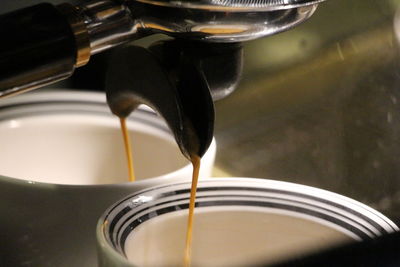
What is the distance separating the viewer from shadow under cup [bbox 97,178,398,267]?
0.45 meters

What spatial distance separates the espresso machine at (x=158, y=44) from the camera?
0.35 meters

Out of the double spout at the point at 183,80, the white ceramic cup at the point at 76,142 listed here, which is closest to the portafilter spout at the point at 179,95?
the double spout at the point at 183,80

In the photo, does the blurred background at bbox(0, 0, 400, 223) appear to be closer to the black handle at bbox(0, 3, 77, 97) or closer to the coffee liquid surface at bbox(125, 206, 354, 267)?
the coffee liquid surface at bbox(125, 206, 354, 267)

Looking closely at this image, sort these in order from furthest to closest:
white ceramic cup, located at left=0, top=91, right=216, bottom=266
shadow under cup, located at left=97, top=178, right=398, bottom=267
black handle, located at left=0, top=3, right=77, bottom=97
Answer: white ceramic cup, located at left=0, top=91, right=216, bottom=266 → shadow under cup, located at left=97, top=178, right=398, bottom=267 → black handle, located at left=0, top=3, right=77, bottom=97

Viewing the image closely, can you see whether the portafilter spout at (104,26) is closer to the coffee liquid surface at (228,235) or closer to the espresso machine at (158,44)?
the espresso machine at (158,44)

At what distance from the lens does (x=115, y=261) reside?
39cm

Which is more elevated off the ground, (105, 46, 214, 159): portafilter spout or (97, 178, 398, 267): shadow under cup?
(105, 46, 214, 159): portafilter spout

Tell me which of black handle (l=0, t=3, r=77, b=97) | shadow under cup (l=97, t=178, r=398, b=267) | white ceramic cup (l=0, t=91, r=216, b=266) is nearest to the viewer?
black handle (l=0, t=3, r=77, b=97)

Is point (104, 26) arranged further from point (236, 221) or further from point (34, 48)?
point (236, 221)

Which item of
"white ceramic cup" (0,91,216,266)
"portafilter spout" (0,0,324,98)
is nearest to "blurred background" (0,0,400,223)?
"white ceramic cup" (0,91,216,266)

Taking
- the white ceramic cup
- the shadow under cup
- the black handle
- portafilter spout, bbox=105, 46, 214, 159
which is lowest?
the white ceramic cup

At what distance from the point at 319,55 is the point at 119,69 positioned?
23cm

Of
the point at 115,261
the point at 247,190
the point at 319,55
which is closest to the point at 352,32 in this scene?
the point at 319,55

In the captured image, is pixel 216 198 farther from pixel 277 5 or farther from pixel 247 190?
pixel 277 5
